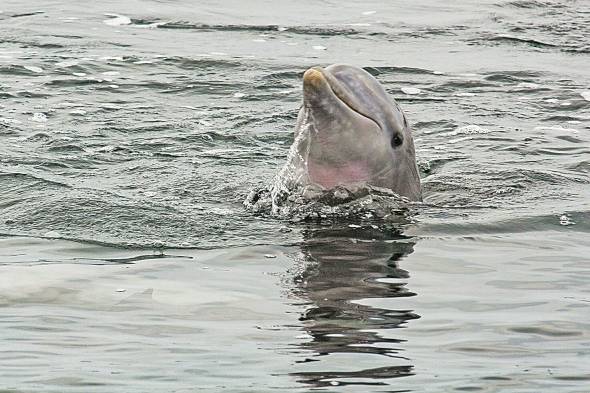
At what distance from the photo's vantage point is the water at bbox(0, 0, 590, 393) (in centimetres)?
564

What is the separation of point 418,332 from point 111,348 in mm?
1423

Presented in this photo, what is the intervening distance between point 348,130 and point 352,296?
2.07 m

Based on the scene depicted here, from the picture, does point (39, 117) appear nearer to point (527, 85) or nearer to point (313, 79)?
point (313, 79)

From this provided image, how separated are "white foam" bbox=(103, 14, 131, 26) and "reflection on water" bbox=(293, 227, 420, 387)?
11.4 metres

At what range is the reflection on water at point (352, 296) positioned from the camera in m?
5.44

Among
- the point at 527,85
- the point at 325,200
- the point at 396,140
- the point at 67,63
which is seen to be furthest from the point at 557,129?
the point at 67,63

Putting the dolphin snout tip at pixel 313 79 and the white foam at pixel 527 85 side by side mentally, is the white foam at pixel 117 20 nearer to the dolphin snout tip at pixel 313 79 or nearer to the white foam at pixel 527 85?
the white foam at pixel 527 85

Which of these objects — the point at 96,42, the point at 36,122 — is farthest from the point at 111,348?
the point at 96,42

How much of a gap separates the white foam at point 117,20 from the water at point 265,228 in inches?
25.2

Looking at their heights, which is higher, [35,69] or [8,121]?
[35,69]

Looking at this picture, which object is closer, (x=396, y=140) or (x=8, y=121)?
(x=396, y=140)

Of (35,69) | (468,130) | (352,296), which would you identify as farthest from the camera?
(35,69)

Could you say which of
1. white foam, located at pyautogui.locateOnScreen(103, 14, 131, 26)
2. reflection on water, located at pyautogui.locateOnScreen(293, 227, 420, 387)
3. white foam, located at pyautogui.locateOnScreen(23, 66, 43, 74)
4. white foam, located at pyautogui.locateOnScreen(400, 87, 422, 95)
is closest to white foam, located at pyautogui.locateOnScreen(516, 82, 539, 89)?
white foam, located at pyautogui.locateOnScreen(400, 87, 422, 95)

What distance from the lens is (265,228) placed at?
29.1 ft
